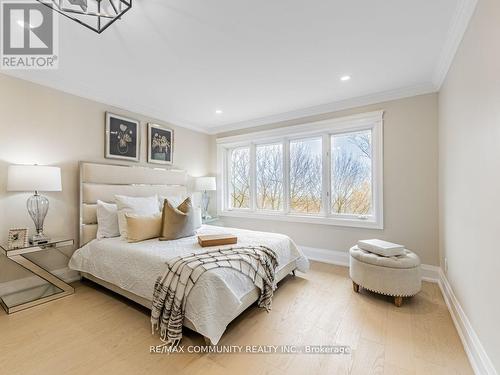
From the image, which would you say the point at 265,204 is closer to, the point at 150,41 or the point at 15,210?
the point at 150,41

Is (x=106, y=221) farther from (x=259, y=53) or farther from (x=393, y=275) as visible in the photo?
(x=393, y=275)

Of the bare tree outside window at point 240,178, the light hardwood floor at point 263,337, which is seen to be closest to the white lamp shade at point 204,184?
the bare tree outside window at point 240,178

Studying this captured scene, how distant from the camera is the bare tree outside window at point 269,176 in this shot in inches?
163

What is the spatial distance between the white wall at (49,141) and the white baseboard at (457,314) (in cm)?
358

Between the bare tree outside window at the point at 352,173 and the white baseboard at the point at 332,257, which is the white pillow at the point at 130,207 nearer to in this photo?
the white baseboard at the point at 332,257

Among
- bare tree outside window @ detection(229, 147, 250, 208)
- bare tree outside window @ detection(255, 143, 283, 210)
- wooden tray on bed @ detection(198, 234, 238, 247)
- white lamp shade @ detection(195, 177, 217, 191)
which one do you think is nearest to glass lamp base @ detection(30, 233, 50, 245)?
wooden tray on bed @ detection(198, 234, 238, 247)

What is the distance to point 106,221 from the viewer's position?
2.75 m

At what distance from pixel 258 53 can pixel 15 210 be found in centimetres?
305

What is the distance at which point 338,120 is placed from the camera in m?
3.40

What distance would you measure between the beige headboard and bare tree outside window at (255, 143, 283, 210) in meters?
1.58

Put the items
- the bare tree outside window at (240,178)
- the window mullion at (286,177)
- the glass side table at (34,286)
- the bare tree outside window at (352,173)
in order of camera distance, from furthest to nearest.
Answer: the bare tree outside window at (240,178) → the window mullion at (286,177) → the bare tree outside window at (352,173) → the glass side table at (34,286)

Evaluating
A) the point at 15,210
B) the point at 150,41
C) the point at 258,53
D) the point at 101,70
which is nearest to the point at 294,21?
the point at 258,53

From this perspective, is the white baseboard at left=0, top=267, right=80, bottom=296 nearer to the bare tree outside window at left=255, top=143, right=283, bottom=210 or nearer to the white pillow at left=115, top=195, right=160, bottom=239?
the white pillow at left=115, top=195, right=160, bottom=239

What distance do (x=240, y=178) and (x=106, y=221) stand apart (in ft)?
8.39
